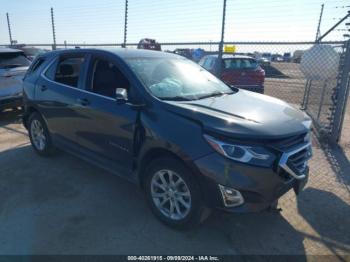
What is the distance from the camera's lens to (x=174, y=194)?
307 centimetres

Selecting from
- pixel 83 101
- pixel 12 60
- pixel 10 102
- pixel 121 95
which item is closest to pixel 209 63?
pixel 12 60

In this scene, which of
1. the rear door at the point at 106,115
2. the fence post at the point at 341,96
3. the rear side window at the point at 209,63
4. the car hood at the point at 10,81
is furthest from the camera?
the rear side window at the point at 209,63

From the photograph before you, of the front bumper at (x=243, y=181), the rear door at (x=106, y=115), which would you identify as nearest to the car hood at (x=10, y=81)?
the rear door at (x=106, y=115)

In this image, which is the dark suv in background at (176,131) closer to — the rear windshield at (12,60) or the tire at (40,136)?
the tire at (40,136)

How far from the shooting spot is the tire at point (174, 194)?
2.86 meters

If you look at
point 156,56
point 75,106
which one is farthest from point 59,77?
point 156,56

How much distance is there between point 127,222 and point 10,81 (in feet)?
19.1

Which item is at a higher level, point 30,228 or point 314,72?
point 314,72

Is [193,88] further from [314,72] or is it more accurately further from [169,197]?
[314,72]

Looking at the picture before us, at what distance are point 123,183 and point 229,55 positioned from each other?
7098mm

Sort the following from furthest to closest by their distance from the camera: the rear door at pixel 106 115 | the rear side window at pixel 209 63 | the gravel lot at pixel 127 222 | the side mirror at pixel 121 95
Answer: the rear side window at pixel 209 63 → the rear door at pixel 106 115 → the side mirror at pixel 121 95 → the gravel lot at pixel 127 222

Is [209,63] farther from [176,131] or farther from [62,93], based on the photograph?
[176,131]

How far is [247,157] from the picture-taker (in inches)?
101

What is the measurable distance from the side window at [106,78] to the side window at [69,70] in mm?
347
